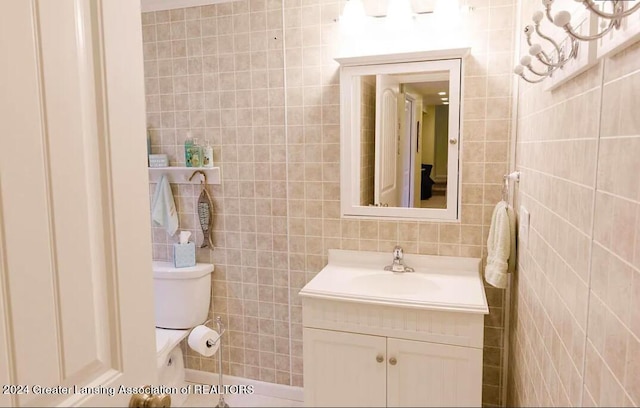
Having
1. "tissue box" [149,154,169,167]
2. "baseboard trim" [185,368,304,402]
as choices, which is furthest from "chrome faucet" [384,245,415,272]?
"tissue box" [149,154,169,167]

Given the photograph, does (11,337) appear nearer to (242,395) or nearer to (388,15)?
(388,15)

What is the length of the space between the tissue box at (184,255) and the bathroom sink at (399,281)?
79 cm

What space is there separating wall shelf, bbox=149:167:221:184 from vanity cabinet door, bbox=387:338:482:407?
1303 mm

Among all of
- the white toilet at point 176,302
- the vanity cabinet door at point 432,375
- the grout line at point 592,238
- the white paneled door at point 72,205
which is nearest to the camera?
the white paneled door at point 72,205

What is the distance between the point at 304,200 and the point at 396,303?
0.80 meters

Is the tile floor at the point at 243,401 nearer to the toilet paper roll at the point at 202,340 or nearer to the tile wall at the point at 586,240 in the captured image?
the toilet paper roll at the point at 202,340

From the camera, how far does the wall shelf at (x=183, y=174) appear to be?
2.40 meters

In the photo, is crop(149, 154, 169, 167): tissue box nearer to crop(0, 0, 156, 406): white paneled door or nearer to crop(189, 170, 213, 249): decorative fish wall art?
crop(189, 170, 213, 249): decorative fish wall art

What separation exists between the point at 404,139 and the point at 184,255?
135 centimetres

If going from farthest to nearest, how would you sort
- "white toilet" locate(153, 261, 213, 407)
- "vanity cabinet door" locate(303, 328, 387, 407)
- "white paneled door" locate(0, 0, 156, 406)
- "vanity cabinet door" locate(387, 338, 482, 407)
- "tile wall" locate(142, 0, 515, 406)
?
"white toilet" locate(153, 261, 213, 407)
"tile wall" locate(142, 0, 515, 406)
"vanity cabinet door" locate(303, 328, 387, 407)
"vanity cabinet door" locate(387, 338, 482, 407)
"white paneled door" locate(0, 0, 156, 406)

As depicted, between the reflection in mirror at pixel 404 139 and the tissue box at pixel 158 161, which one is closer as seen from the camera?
the reflection in mirror at pixel 404 139

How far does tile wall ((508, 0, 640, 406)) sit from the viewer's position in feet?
2.18

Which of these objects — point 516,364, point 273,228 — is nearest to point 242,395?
point 273,228

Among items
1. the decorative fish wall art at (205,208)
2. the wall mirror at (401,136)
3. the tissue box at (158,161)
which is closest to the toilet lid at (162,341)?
the decorative fish wall art at (205,208)
